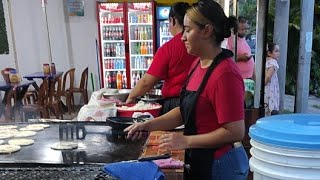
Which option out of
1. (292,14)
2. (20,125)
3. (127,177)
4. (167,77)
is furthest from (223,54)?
(292,14)

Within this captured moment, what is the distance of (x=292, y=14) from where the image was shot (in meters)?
6.66

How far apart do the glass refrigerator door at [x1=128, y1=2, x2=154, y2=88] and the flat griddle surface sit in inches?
197

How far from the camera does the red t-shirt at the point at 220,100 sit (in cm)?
159

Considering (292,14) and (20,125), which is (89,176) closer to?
(20,125)

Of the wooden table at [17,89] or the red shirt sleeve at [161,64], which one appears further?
the wooden table at [17,89]

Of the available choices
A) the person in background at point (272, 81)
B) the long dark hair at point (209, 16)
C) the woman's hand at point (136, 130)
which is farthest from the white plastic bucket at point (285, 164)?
the person in background at point (272, 81)

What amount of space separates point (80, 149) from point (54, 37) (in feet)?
20.7

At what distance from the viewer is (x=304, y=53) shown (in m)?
3.13

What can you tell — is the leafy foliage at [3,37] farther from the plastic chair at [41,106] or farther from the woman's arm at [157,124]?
the woman's arm at [157,124]

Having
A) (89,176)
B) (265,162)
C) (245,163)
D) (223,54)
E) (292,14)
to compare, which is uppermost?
(292,14)

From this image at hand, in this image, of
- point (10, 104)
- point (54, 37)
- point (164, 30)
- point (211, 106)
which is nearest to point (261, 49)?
point (211, 106)

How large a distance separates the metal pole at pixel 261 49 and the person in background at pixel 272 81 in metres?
0.61

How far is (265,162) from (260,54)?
2.72 metres

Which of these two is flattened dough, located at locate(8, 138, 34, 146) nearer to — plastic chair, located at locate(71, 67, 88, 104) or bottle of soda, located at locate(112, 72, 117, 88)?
plastic chair, located at locate(71, 67, 88, 104)
